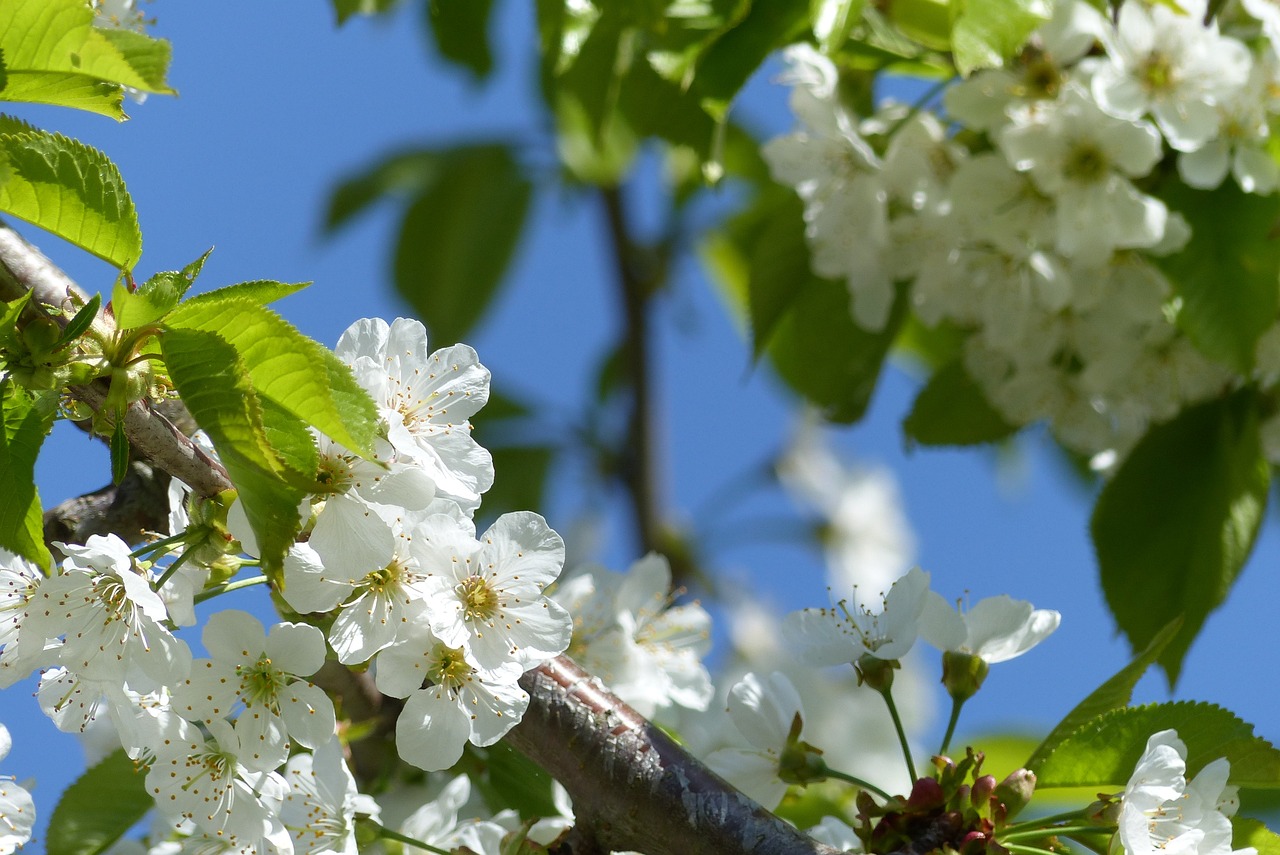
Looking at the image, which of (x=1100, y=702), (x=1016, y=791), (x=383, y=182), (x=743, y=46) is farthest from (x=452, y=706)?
(x=383, y=182)

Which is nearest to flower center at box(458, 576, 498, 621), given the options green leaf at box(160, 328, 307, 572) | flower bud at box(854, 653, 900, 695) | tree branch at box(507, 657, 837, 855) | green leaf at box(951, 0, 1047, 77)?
tree branch at box(507, 657, 837, 855)

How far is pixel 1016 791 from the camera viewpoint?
3.99 feet

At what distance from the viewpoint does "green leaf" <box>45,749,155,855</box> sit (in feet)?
4.66

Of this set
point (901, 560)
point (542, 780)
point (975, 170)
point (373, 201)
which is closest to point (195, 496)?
point (542, 780)

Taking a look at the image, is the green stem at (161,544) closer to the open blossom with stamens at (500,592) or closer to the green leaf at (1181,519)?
the open blossom with stamens at (500,592)

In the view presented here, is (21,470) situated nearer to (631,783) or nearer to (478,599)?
(478,599)

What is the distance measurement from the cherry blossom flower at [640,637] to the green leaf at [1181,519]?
63 cm

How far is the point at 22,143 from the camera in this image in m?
0.98

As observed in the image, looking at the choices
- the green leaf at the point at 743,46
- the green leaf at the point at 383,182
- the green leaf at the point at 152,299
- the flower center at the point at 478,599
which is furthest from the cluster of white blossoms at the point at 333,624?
the green leaf at the point at 383,182

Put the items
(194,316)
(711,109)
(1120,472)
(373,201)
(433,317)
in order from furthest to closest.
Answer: (373,201), (433,317), (1120,472), (711,109), (194,316)

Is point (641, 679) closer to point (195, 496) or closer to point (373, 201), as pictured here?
point (195, 496)

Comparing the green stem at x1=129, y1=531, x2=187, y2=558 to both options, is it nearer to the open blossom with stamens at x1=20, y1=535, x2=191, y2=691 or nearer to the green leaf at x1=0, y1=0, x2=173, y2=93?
the open blossom with stamens at x1=20, y1=535, x2=191, y2=691

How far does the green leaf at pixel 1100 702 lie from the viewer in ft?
4.13

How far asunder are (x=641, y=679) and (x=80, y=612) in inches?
27.3
